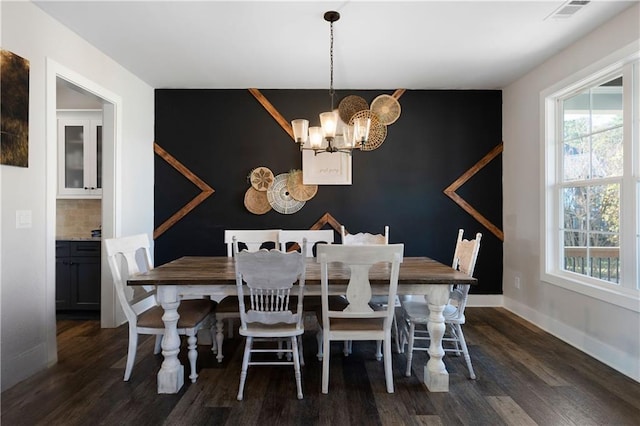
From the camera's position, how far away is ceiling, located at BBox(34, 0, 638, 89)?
2725mm

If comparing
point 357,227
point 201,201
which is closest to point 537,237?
point 357,227

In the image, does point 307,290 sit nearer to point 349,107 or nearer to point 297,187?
point 297,187

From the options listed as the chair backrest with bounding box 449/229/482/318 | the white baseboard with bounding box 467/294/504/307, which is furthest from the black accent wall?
the chair backrest with bounding box 449/229/482/318

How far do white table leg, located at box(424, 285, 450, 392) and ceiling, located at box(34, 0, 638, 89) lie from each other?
2.01 m

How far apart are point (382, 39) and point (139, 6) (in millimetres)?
1893

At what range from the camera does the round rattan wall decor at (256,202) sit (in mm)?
4527

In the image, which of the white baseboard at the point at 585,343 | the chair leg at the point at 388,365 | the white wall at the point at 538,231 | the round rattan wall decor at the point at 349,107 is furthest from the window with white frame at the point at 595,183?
the round rattan wall decor at the point at 349,107

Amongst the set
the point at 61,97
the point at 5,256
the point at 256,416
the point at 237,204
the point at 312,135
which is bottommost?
the point at 256,416

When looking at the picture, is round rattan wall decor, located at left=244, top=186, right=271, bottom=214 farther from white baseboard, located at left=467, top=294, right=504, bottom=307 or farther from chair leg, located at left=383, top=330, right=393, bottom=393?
white baseboard, located at left=467, top=294, right=504, bottom=307

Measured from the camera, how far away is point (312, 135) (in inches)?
116

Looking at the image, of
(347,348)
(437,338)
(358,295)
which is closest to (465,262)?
(437,338)

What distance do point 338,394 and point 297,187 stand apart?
103 inches

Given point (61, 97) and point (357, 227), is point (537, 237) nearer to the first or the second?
point (357, 227)

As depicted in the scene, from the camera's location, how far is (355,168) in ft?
15.1
